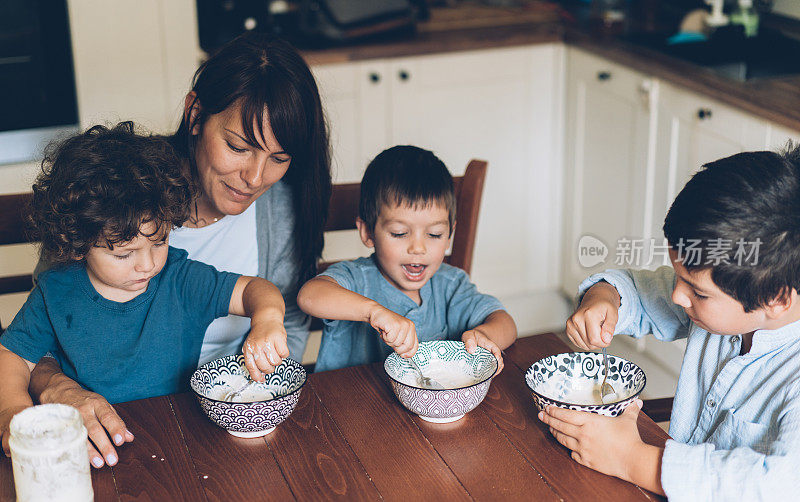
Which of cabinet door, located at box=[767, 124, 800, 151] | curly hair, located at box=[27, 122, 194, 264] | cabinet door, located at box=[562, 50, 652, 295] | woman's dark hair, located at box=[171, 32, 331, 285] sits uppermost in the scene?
woman's dark hair, located at box=[171, 32, 331, 285]

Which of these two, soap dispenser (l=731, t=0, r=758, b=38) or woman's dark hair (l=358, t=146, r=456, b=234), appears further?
soap dispenser (l=731, t=0, r=758, b=38)

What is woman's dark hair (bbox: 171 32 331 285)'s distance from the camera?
4.66 feet

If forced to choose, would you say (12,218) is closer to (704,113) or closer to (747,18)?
(704,113)

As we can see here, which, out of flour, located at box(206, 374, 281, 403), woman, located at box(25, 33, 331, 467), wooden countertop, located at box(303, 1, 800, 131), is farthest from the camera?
wooden countertop, located at box(303, 1, 800, 131)

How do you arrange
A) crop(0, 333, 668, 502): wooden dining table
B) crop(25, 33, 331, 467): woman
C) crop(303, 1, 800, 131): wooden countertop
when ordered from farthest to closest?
crop(303, 1, 800, 131): wooden countertop, crop(25, 33, 331, 467): woman, crop(0, 333, 668, 502): wooden dining table

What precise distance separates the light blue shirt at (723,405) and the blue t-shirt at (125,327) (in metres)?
0.63

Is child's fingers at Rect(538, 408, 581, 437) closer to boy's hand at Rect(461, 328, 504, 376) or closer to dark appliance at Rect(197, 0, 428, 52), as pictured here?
boy's hand at Rect(461, 328, 504, 376)

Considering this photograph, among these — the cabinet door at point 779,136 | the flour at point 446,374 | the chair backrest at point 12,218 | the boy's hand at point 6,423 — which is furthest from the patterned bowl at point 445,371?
the cabinet door at point 779,136

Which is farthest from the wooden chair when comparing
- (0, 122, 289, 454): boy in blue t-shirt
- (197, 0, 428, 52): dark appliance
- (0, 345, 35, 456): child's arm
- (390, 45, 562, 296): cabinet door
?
(390, 45, 562, 296): cabinet door

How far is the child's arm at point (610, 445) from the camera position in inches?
43.3

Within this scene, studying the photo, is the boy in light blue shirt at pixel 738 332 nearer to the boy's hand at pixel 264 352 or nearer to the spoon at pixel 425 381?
the spoon at pixel 425 381

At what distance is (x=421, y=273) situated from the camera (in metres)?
1.54

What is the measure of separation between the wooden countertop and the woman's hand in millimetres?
1447

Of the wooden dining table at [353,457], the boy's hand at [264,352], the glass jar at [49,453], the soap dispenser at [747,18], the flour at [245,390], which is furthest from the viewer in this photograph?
the soap dispenser at [747,18]
